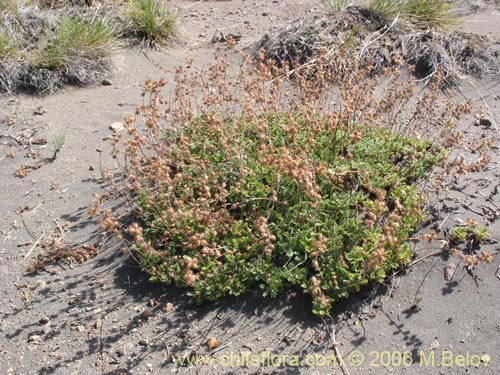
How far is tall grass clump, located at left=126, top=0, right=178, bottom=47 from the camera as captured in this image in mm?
6977

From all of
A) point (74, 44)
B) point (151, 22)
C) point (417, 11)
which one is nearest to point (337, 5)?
point (417, 11)

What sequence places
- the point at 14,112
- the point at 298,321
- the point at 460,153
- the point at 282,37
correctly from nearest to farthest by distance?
the point at 298,321
the point at 460,153
the point at 14,112
the point at 282,37

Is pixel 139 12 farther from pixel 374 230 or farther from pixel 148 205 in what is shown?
pixel 374 230

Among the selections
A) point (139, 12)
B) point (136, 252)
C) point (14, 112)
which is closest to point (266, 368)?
point (136, 252)

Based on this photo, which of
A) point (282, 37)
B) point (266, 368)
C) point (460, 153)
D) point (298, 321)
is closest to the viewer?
point (266, 368)

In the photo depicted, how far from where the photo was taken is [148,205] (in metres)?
3.72

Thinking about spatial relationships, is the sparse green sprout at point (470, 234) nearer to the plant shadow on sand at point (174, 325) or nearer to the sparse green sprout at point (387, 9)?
the plant shadow on sand at point (174, 325)

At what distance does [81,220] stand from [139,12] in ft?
12.2

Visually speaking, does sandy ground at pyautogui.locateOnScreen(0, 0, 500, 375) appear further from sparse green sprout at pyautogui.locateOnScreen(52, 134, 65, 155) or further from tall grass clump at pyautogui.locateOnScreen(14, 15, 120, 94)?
tall grass clump at pyautogui.locateOnScreen(14, 15, 120, 94)

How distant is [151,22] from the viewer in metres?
6.95

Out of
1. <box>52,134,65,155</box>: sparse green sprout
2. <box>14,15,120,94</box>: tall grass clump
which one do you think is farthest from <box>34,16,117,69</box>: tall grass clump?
<box>52,134,65,155</box>: sparse green sprout

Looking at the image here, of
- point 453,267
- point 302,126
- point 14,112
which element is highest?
point 302,126

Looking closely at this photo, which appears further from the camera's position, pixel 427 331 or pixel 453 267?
pixel 453 267

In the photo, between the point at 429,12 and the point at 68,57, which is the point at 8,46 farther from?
the point at 429,12
